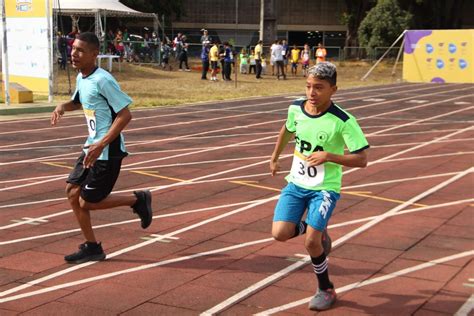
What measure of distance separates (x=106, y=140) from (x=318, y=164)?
1876 mm

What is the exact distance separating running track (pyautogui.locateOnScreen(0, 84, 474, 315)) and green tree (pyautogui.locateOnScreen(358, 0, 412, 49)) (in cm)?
3040

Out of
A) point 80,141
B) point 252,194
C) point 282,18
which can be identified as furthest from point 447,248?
point 282,18

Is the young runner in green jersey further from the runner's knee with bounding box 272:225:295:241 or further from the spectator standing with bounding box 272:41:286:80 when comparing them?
the spectator standing with bounding box 272:41:286:80

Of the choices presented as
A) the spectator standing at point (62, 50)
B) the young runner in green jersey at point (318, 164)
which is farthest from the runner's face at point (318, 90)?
the spectator standing at point (62, 50)

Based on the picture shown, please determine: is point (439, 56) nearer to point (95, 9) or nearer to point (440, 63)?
point (440, 63)

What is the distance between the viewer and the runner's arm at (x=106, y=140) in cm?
574

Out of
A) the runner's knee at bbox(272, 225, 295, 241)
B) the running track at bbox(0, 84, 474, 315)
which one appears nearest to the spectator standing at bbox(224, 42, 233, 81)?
the running track at bbox(0, 84, 474, 315)

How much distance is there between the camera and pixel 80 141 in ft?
45.2

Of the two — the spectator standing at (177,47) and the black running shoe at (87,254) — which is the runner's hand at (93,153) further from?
the spectator standing at (177,47)

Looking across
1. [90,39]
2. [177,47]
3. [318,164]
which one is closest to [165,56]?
[177,47]

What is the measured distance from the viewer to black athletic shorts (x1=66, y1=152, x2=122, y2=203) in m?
5.96

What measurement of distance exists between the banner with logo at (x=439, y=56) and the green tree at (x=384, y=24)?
19.0 feet

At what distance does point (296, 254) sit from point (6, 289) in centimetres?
246

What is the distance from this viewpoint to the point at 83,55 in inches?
233
